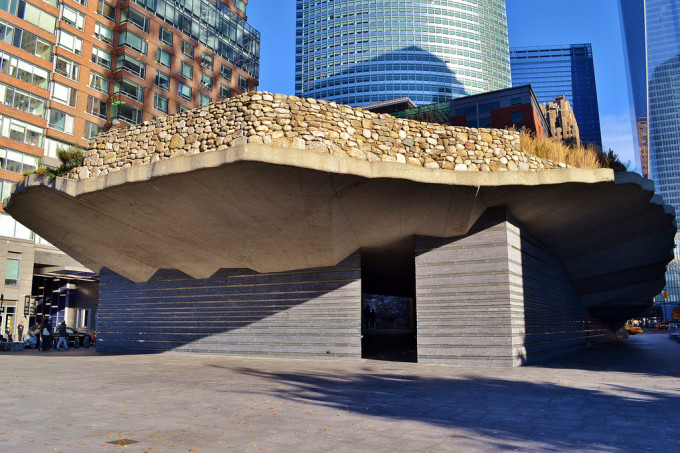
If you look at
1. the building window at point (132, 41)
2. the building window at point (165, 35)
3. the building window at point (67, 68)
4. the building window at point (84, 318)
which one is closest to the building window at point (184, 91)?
the building window at point (165, 35)

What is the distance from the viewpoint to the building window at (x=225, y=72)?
5964 centimetres

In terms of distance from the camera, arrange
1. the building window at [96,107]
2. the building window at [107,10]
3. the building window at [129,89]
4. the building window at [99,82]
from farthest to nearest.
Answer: the building window at [129,89]
the building window at [107,10]
the building window at [99,82]
the building window at [96,107]

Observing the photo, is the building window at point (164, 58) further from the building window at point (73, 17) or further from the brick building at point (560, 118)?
the brick building at point (560, 118)

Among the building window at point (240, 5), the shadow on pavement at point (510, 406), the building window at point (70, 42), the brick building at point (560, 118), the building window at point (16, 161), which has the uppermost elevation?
the brick building at point (560, 118)

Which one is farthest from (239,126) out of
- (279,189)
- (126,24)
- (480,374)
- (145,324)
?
(126,24)

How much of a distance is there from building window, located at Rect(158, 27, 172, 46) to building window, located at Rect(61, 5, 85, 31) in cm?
870

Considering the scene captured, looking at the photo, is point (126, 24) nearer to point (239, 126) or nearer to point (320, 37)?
point (239, 126)

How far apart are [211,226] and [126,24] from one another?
135 feet

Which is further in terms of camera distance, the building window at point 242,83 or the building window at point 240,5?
the building window at point 240,5

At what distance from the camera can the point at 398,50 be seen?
13850 centimetres

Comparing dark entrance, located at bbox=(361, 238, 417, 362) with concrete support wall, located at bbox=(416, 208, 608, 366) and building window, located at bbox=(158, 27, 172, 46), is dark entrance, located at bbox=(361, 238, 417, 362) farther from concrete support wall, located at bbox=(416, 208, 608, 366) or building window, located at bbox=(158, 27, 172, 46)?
building window, located at bbox=(158, 27, 172, 46)

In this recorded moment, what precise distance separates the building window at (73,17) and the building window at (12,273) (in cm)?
2154

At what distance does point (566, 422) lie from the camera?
20.9 ft

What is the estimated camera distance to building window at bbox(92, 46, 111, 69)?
45.1m
